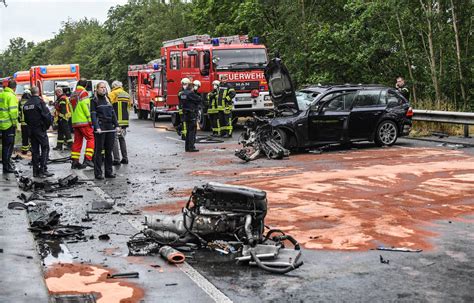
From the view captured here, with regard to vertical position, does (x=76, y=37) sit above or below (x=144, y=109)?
above

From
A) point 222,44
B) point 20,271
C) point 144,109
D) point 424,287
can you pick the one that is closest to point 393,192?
point 424,287

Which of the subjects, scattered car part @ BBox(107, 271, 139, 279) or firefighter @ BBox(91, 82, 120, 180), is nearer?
scattered car part @ BBox(107, 271, 139, 279)

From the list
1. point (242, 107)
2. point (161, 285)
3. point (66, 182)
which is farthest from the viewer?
point (242, 107)

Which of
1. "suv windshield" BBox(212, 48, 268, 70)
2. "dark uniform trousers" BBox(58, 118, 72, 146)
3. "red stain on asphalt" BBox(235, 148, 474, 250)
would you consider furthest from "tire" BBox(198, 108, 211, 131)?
"red stain on asphalt" BBox(235, 148, 474, 250)

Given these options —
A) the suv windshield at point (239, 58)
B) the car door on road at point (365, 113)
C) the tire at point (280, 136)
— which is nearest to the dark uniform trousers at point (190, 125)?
the tire at point (280, 136)

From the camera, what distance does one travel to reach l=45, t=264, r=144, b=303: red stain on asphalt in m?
6.11

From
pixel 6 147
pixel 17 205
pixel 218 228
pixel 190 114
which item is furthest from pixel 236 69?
pixel 218 228

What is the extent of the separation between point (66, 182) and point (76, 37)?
102870 mm

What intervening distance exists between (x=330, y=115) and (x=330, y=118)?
0.07 meters

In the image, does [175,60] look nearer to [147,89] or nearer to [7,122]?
[147,89]

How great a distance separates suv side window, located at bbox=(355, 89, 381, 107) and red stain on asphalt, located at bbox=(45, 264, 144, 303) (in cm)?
1154

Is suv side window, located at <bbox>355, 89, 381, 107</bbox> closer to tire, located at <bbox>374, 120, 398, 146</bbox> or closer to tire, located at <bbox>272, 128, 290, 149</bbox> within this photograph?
tire, located at <bbox>374, 120, 398, 146</bbox>

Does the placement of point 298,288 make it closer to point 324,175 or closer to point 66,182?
point 324,175

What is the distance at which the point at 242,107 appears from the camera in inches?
954
